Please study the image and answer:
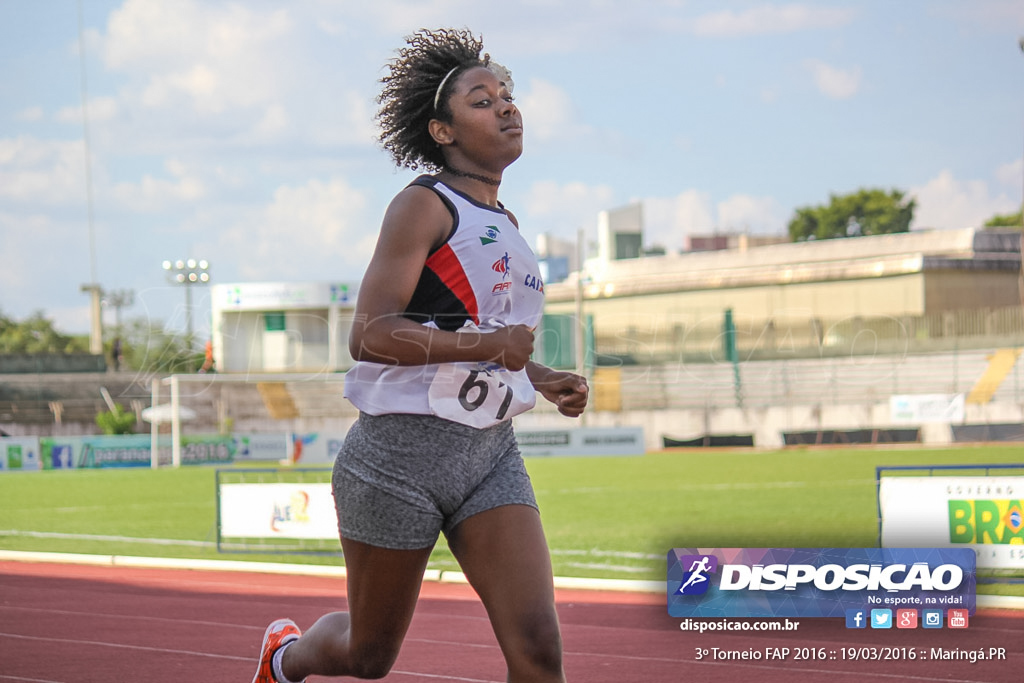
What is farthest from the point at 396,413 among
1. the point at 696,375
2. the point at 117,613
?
the point at 696,375

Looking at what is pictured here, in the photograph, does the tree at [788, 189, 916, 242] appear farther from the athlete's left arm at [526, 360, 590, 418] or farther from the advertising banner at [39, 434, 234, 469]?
the athlete's left arm at [526, 360, 590, 418]

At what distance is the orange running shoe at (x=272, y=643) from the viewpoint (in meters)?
4.36

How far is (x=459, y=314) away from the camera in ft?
11.6

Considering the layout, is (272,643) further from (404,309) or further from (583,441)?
(583,441)

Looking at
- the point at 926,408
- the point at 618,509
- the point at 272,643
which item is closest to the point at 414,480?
the point at 272,643

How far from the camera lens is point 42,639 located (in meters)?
8.35

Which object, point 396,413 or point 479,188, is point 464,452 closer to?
point 396,413

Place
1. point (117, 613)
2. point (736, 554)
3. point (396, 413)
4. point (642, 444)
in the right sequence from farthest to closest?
point (642, 444) → point (117, 613) → point (736, 554) → point (396, 413)

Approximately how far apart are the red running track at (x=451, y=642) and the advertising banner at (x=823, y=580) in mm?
174

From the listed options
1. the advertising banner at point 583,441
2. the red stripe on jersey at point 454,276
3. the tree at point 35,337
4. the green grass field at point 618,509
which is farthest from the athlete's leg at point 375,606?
the tree at point 35,337

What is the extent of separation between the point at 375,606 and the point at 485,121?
4.86 ft

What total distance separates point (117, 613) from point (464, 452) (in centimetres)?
715

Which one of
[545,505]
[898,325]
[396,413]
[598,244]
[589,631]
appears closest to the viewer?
[396,413]

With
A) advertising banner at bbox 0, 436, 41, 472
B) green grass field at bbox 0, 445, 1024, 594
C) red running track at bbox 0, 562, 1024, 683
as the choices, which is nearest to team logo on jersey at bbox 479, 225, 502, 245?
red running track at bbox 0, 562, 1024, 683
